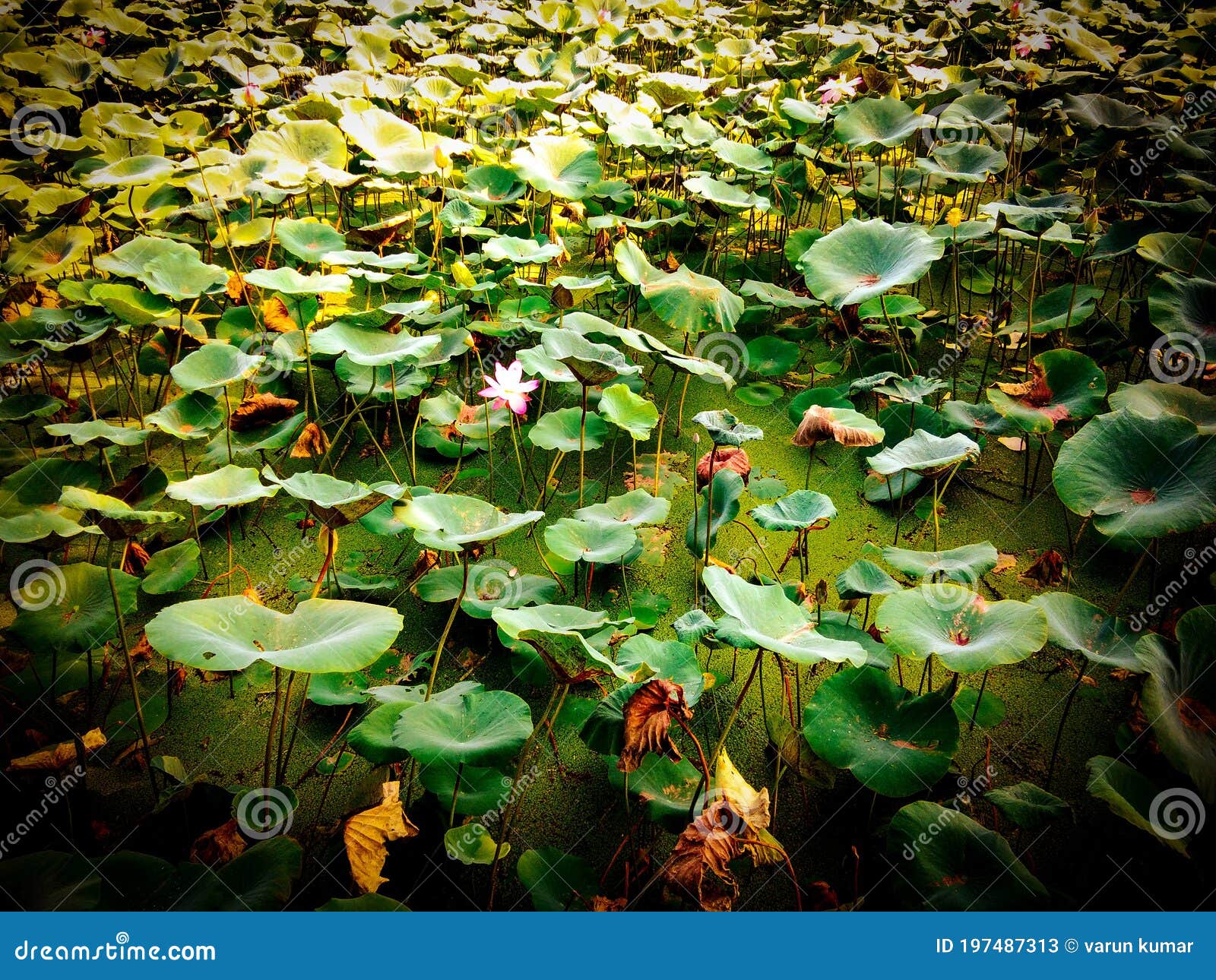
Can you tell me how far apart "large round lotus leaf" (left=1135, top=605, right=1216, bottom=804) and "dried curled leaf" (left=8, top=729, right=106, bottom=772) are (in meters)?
1.89

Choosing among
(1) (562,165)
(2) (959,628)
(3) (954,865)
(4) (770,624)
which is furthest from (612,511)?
(1) (562,165)

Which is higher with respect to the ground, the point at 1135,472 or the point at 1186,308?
the point at 1186,308

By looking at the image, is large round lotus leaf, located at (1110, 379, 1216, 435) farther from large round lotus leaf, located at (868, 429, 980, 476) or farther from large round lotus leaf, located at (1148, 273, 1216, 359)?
large round lotus leaf, located at (868, 429, 980, 476)

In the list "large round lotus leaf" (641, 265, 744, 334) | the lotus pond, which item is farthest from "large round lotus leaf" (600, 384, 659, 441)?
"large round lotus leaf" (641, 265, 744, 334)

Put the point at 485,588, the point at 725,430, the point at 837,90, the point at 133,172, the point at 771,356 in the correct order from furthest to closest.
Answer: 1. the point at 837,90
2. the point at 771,356
3. the point at 133,172
4. the point at 485,588
5. the point at 725,430

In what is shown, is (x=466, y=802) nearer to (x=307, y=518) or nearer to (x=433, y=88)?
(x=307, y=518)

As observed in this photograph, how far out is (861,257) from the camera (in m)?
2.18

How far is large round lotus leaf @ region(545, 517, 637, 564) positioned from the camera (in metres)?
1.66

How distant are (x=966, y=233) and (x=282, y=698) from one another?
2.51 m

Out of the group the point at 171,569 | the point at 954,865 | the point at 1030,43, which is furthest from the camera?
the point at 1030,43

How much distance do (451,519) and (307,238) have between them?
1.56 m

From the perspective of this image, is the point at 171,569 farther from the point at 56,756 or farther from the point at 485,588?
the point at 485,588

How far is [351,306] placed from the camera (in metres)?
3.12

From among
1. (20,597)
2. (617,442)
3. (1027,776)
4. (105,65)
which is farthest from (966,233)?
(105,65)
